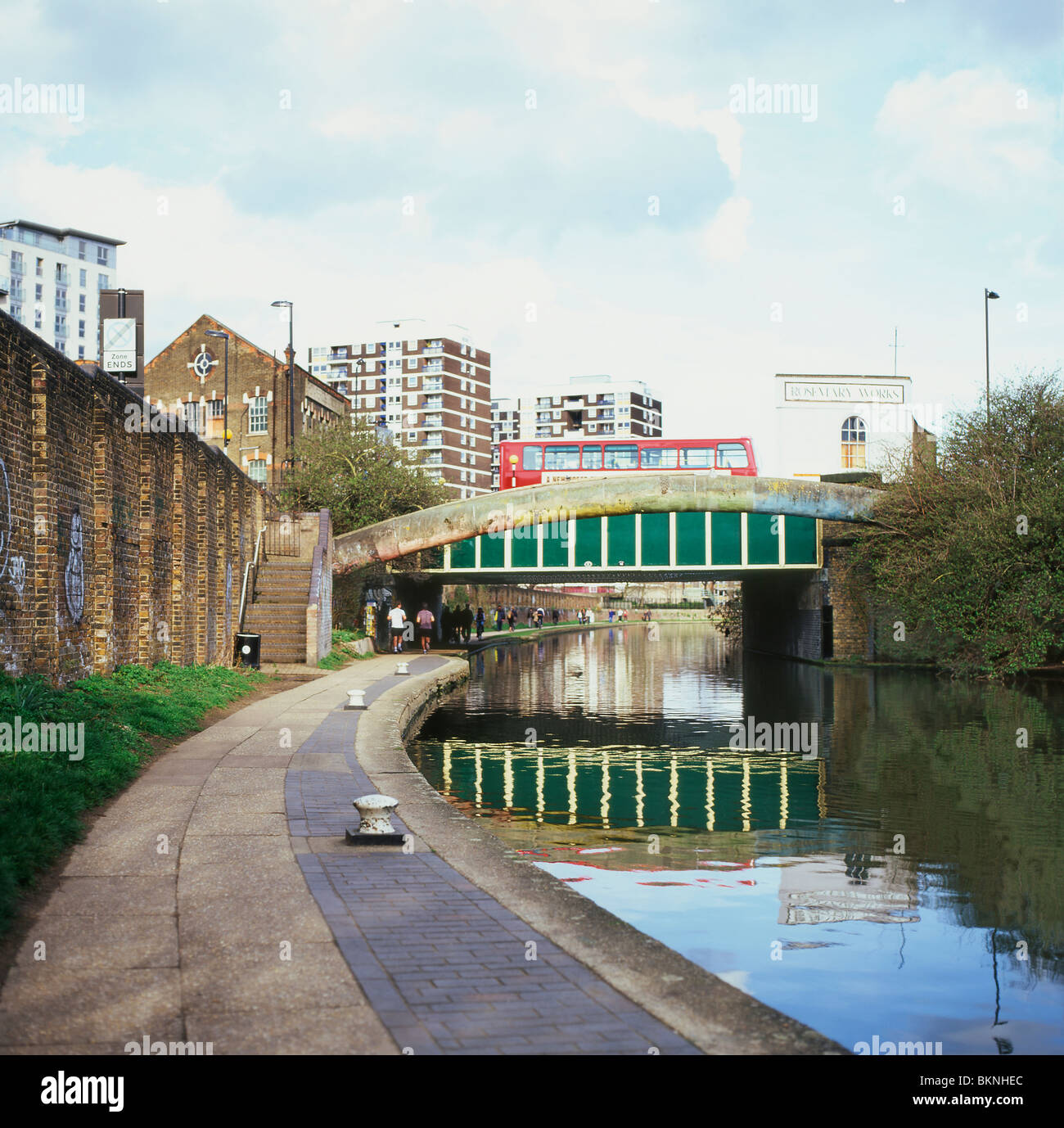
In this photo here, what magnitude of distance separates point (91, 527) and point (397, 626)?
16.6 meters

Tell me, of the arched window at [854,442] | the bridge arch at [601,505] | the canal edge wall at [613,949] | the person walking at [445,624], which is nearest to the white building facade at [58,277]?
the person walking at [445,624]

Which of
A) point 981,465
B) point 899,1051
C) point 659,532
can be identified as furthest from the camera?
point 659,532

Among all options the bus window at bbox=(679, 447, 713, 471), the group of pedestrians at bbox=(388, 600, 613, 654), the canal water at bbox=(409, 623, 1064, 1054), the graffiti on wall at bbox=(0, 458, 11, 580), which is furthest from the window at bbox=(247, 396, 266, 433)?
the graffiti on wall at bbox=(0, 458, 11, 580)

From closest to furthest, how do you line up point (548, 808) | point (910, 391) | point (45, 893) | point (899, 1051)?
point (899, 1051) < point (45, 893) < point (548, 808) < point (910, 391)

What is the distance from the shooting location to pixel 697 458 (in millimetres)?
37500

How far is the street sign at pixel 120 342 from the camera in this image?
71.1ft

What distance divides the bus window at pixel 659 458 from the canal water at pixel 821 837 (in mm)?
17722

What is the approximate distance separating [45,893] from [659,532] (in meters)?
32.2

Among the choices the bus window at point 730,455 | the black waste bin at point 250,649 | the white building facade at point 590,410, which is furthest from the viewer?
the white building facade at point 590,410

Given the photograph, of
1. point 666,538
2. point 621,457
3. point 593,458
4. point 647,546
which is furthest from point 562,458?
point 666,538

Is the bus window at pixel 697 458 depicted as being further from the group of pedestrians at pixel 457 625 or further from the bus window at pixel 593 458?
the group of pedestrians at pixel 457 625

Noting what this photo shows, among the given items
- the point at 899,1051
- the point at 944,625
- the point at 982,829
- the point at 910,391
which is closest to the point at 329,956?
the point at 899,1051

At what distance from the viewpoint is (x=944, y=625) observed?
27.5 metres

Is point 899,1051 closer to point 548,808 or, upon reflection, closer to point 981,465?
point 548,808
